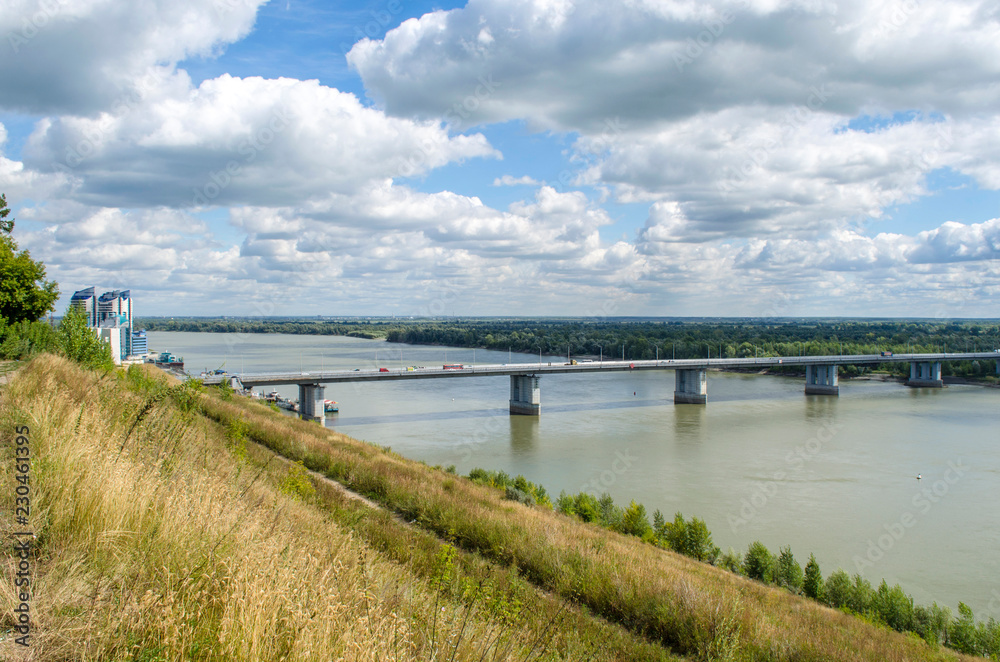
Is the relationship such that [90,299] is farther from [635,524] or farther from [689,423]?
[635,524]

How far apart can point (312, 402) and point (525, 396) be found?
19.0m

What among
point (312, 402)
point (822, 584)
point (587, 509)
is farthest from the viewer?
point (312, 402)

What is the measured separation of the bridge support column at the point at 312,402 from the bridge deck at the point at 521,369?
2.39 ft

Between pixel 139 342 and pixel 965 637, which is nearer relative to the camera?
pixel 965 637

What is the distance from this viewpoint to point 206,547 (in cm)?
383

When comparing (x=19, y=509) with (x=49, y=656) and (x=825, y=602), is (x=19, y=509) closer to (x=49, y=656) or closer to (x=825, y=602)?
(x=49, y=656)

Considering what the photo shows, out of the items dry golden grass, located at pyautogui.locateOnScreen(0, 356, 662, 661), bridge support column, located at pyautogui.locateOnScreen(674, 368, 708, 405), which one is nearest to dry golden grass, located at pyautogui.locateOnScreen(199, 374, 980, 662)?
dry golden grass, located at pyautogui.locateOnScreen(0, 356, 662, 661)

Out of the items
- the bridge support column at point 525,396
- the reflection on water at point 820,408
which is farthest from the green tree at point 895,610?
the bridge support column at point 525,396

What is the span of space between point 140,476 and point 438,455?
32.0 metres

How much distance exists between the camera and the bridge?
51.0 m

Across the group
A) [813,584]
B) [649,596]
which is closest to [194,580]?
[649,596]

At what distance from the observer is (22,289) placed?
23.1 meters

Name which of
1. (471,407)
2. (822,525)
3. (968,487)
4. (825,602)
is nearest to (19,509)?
(825,602)

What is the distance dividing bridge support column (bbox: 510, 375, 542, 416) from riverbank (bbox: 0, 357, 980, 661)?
44865mm
